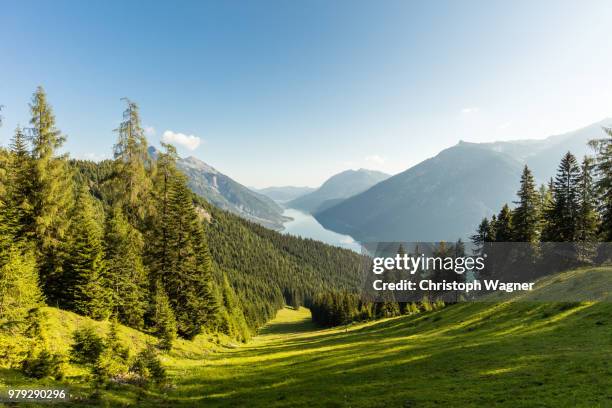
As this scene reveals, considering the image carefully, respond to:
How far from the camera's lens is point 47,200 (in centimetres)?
3288

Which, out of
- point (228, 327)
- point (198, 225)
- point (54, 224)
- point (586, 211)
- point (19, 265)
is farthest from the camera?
point (228, 327)

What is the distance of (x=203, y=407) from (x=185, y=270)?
81.6 ft

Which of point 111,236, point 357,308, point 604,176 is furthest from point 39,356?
point 357,308

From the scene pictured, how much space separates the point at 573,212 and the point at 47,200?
76.3 m

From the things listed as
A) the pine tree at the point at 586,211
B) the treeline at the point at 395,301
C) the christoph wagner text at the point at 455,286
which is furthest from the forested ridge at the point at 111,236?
the pine tree at the point at 586,211

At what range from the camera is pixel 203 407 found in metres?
19.9

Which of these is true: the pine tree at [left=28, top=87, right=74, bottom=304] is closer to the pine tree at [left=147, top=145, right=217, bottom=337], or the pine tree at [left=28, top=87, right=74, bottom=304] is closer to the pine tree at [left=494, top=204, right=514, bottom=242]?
the pine tree at [left=147, top=145, right=217, bottom=337]

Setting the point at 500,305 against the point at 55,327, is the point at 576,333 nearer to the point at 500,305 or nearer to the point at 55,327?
the point at 500,305

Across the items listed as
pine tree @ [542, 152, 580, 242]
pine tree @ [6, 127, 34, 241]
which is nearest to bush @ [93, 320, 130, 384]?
pine tree @ [6, 127, 34, 241]

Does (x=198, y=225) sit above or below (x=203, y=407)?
above

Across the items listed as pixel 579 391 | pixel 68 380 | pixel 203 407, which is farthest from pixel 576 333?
pixel 68 380

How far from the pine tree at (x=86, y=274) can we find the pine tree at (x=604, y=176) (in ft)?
225

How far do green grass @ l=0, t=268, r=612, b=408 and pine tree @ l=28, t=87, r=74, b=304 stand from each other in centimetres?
1106

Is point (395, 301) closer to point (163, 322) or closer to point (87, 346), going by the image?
point (163, 322)
